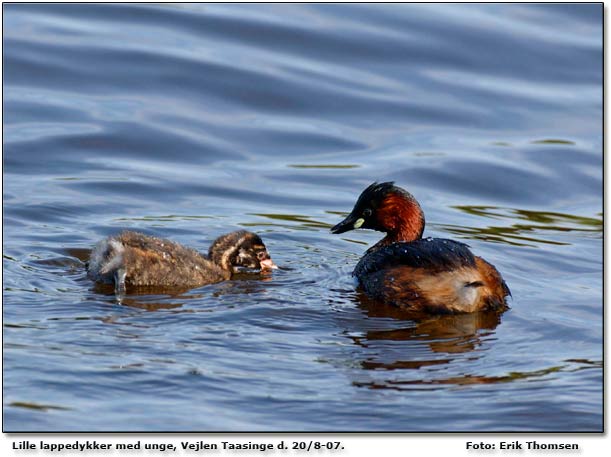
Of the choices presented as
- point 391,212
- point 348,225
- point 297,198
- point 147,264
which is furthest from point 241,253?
point 297,198

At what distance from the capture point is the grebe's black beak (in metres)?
9.21

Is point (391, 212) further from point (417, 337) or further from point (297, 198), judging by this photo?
point (417, 337)

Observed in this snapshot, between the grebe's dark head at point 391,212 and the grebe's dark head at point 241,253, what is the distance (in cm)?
99

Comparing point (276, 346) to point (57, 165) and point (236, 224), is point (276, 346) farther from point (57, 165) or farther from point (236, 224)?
point (57, 165)

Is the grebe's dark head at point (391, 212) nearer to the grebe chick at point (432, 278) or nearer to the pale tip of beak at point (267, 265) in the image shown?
the grebe chick at point (432, 278)

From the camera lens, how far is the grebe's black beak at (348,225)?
9.21 m

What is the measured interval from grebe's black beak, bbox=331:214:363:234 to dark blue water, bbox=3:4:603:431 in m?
0.23

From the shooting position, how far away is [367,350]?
22.2 feet

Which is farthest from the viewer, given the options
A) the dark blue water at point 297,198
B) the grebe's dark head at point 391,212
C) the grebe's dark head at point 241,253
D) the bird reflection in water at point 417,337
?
the grebe's dark head at point 391,212

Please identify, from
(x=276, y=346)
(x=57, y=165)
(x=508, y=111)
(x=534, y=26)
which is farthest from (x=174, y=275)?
(x=534, y=26)

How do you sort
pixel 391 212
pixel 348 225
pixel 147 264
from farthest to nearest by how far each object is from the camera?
pixel 348 225 < pixel 391 212 < pixel 147 264

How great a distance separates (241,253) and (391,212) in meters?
1.28

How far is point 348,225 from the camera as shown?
9.25m

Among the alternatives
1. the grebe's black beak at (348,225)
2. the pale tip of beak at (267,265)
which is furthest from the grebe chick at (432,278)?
the grebe's black beak at (348,225)
